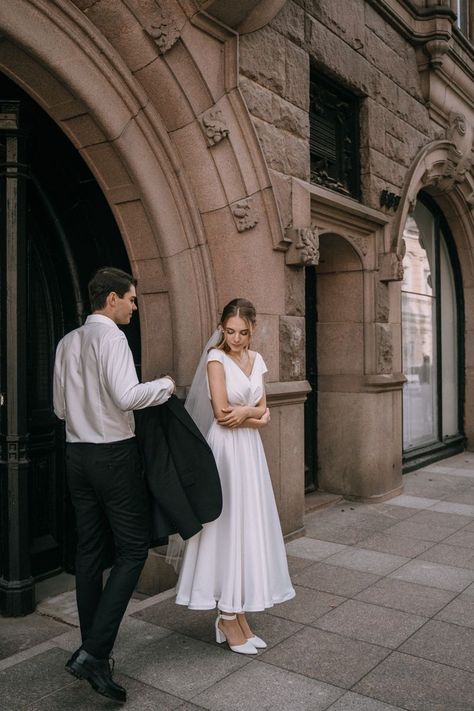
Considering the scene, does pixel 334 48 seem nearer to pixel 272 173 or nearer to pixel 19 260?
pixel 272 173

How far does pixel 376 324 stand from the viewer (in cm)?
790

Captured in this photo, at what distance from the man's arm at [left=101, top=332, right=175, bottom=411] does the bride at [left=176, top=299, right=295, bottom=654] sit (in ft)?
1.89

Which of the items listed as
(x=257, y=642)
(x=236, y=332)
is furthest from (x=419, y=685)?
(x=236, y=332)

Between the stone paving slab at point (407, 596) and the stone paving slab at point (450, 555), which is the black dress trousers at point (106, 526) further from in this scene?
the stone paving slab at point (450, 555)

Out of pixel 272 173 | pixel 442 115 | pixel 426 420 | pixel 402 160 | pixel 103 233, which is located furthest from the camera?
pixel 426 420

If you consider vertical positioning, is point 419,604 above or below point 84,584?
below

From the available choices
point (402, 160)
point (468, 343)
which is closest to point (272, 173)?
point (402, 160)

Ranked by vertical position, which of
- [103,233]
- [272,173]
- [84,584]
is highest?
[272,173]

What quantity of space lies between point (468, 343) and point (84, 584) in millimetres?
9750

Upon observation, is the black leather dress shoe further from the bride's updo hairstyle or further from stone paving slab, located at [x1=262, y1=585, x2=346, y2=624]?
the bride's updo hairstyle

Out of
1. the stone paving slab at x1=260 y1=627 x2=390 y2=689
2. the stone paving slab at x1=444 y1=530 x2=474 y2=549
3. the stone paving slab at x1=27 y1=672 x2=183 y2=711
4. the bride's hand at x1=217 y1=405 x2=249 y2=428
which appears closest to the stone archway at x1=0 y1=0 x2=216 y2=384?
the bride's hand at x1=217 y1=405 x2=249 y2=428

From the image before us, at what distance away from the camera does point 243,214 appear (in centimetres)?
564

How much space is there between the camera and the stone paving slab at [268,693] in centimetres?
330

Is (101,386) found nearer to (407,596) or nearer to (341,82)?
(407,596)
